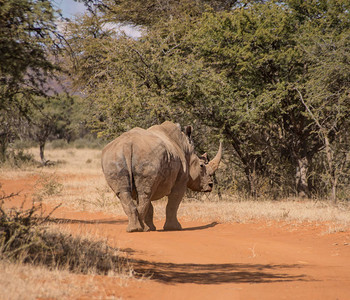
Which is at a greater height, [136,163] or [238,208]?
[136,163]

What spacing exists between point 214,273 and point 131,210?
3.20m

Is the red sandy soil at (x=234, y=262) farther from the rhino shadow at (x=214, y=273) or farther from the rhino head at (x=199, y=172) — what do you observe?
the rhino head at (x=199, y=172)

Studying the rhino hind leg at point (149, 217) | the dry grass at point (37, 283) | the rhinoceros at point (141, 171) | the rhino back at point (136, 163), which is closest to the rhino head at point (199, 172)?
the rhinoceros at point (141, 171)

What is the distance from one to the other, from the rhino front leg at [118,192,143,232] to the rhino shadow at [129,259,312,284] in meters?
2.51

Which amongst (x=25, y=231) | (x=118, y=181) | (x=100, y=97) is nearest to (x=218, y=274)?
(x=25, y=231)

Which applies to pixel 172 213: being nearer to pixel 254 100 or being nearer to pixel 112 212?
pixel 112 212

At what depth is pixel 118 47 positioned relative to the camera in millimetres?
15867

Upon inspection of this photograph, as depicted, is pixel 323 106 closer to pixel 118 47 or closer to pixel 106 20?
pixel 118 47

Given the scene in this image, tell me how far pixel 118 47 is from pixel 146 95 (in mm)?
1891

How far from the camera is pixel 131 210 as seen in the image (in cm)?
998

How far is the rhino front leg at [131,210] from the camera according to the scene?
32.6 feet

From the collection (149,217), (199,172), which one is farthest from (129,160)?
(199,172)

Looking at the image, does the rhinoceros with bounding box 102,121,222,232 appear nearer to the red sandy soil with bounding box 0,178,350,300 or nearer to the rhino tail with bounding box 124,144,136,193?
the rhino tail with bounding box 124,144,136,193

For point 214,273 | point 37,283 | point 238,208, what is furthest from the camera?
point 238,208
